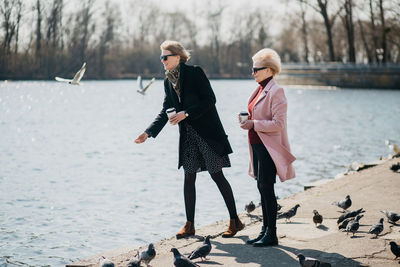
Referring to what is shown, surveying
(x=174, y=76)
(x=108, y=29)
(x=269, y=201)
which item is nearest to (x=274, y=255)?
(x=269, y=201)

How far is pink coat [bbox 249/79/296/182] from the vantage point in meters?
5.43

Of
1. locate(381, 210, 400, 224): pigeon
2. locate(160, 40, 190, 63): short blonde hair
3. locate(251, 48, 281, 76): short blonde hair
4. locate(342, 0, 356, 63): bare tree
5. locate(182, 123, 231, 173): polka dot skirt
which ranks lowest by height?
locate(381, 210, 400, 224): pigeon

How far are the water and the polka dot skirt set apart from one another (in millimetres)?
2892

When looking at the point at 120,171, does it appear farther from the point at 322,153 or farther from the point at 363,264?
the point at 363,264

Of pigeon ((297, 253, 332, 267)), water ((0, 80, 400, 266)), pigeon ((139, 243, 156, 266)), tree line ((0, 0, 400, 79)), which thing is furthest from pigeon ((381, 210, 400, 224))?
tree line ((0, 0, 400, 79))

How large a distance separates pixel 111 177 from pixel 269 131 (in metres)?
10.6

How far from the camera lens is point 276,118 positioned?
542 cm

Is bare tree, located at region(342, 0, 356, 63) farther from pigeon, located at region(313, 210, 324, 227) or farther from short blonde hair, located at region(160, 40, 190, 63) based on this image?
short blonde hair, located at region(160, 40, 190, 63)

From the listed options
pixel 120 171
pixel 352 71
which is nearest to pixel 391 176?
pixel 120 171

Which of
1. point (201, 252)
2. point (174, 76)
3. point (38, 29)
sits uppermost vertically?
point (38, 29)

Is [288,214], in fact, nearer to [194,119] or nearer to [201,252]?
[194,119]

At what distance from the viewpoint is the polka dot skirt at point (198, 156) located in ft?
19.7

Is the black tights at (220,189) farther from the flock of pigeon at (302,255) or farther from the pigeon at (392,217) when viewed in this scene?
the pigeon at (392,217)

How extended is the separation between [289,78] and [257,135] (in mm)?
70981
